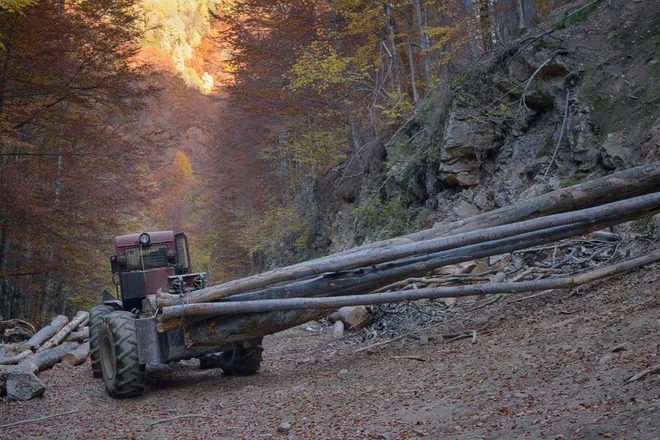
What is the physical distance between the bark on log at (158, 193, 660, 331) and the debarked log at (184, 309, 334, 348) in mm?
269

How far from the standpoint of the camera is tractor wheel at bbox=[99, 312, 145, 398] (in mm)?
8227

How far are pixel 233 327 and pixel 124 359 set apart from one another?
156 cm

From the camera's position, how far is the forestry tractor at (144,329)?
8.23 meters

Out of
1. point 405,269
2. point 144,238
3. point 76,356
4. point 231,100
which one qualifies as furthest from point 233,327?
point 231,100

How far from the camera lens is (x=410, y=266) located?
836 cm

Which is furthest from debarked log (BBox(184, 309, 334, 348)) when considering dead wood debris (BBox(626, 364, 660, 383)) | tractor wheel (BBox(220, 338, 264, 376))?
dead wood debris (BBox(626, 364, 660, 383))

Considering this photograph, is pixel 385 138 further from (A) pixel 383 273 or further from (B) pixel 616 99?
(A) pixel 383 273

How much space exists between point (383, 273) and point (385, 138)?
1105 centimetres

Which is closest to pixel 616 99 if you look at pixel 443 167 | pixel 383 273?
pixel 443 167

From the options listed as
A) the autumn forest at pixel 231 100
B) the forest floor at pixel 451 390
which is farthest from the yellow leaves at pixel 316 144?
the forest floor at pixel 451 390

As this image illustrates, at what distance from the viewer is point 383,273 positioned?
329 inches

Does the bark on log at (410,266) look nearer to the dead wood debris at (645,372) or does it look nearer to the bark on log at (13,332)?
the dead wood debris at (645,372)

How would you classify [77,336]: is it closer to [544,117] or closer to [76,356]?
[76,356]

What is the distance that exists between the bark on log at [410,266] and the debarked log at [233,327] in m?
0.27
